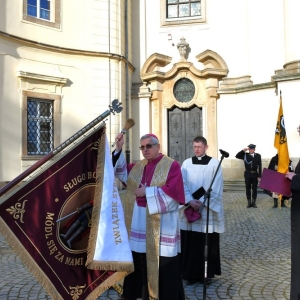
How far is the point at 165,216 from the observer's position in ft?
12.4

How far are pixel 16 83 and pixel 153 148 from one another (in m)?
10.2

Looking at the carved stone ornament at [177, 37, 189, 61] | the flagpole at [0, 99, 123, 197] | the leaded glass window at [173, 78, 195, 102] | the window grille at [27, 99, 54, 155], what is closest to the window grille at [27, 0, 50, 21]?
the window grille at [27, 99, 54, 155]

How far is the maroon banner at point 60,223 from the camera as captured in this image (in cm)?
297

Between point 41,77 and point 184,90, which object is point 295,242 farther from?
point 184,90

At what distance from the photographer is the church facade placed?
13.0 meters

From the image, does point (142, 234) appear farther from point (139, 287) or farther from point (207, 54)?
point (207, 54)

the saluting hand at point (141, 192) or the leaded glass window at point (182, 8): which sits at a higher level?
the leaded glass window at point (182, 8)

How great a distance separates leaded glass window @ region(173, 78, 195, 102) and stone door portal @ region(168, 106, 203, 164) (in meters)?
0.43

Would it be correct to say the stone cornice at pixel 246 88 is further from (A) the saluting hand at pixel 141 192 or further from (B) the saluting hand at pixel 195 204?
(A) the saluting hand at pixel 141 192

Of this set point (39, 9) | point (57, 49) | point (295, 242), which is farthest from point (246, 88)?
point (295, 242)

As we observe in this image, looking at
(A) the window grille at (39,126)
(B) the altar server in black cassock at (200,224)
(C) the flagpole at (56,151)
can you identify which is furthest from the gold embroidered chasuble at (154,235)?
(A) the window grille at (39,126)

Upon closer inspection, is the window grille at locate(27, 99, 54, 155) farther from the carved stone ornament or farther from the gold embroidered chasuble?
the gold embroidered chasuble

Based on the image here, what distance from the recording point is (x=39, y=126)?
1362cm

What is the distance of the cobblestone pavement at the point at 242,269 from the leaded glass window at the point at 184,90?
8.64 m
